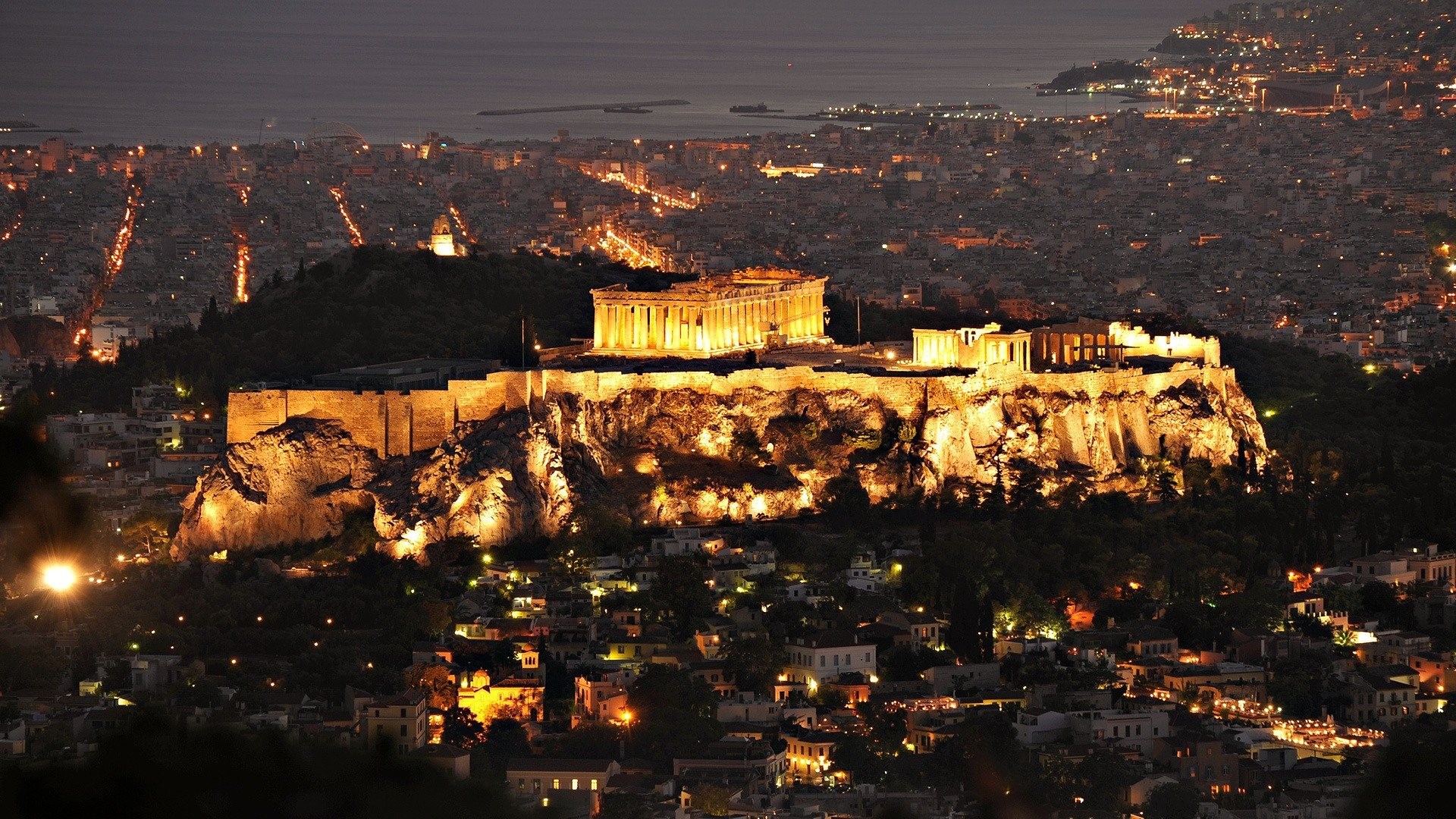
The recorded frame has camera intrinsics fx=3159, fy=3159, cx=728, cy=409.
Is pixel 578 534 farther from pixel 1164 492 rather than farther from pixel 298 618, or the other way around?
pixel 1164 492

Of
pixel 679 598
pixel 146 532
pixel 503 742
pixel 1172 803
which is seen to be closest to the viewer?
pixel 1172 803

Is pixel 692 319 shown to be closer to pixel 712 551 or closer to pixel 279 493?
pixel 712 551

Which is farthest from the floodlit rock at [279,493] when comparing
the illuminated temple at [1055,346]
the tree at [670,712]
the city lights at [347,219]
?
the city lights at [347,219]

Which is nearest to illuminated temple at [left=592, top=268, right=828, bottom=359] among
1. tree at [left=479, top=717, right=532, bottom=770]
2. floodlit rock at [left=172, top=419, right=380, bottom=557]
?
floodlit rock at [left=172, top=419, right=380, bottom=557]

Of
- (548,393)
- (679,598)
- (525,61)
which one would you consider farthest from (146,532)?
(525,61)

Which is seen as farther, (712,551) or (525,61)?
(525,61)

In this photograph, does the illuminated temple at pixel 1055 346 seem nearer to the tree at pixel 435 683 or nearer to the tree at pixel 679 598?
the tree at pixel 679 598

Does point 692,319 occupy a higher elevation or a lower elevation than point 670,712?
higher
